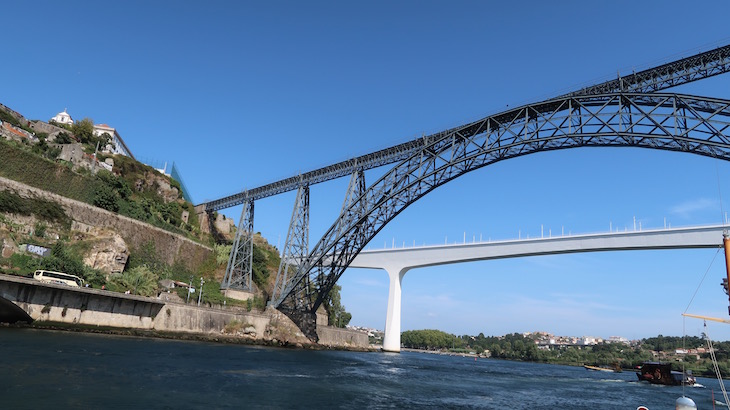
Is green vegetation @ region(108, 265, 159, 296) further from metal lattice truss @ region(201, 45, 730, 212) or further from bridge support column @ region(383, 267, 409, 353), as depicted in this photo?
bridge support column @ region(383, 267, 409, 353)

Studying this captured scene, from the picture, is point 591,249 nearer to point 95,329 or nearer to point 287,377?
point 287,377

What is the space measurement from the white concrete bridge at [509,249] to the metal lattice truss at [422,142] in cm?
2710

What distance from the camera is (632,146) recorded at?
22.6 metres

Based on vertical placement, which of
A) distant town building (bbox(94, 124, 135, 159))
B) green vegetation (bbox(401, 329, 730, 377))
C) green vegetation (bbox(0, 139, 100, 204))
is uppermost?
distant town building (bbox(94, 124, 135, 159))

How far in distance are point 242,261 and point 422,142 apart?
79.8 feet

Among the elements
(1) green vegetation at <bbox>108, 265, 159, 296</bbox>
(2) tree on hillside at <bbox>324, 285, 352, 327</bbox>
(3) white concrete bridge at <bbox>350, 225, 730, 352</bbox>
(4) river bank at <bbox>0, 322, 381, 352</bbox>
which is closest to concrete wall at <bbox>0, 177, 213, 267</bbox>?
(1) green vegetation at <bbox>108, 265, 159, 296</bbox>

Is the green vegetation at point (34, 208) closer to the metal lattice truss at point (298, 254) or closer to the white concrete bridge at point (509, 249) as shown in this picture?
the metal lattice truss at point (298, 254)

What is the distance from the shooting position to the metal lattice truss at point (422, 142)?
70.2 ft

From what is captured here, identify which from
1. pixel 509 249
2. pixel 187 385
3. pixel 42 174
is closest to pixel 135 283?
pixel 42 174

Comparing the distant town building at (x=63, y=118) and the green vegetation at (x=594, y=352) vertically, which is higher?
the distant town building at (x=63, y=118)

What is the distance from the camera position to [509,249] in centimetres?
6191

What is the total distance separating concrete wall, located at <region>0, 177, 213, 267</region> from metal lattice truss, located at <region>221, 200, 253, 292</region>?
14.2 feet

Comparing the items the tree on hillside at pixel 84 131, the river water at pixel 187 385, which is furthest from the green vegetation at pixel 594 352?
the tree on hillside at pixel 84 131

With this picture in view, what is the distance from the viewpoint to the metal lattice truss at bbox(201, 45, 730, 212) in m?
21.4
